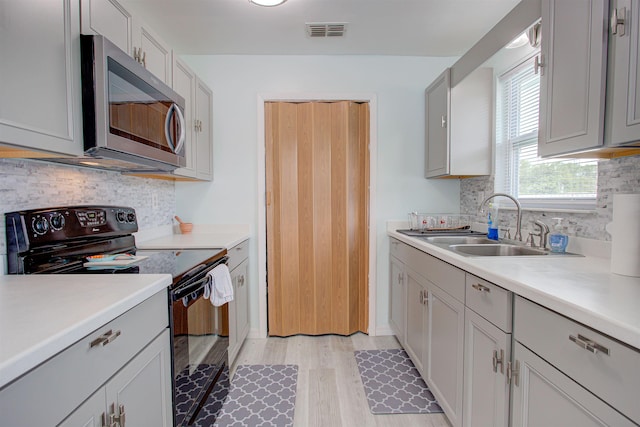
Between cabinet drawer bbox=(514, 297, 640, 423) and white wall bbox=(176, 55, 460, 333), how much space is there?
1775 millimetres

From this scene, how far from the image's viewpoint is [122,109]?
49.3 inches

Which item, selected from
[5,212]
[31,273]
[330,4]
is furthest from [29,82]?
[330,4]

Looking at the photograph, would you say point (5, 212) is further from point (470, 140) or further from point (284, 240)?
point (470, 140)

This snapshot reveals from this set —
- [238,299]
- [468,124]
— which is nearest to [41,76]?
[238,299]

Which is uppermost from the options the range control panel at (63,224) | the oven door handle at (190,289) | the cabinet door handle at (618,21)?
the cabinet door handle at (618,21)

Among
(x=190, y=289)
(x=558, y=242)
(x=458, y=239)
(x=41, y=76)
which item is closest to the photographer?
(x=41, y=76)

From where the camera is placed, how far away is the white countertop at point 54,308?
1.98 ft

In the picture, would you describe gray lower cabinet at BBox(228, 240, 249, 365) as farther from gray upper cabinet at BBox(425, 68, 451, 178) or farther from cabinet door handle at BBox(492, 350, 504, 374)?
gray upper cabinet at BBox(425, 68, 451, 178)

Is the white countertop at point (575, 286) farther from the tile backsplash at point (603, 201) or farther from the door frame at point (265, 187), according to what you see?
the door frame at point (265, 187)

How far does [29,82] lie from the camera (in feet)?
3.11

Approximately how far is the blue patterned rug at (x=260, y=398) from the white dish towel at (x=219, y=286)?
501mm

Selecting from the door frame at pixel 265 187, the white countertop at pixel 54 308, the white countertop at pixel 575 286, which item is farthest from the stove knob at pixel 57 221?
the white countertop at pixel 575 286

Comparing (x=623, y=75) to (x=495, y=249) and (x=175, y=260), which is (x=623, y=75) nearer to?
(x=495, y=249)

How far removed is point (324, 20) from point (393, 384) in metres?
2.49
